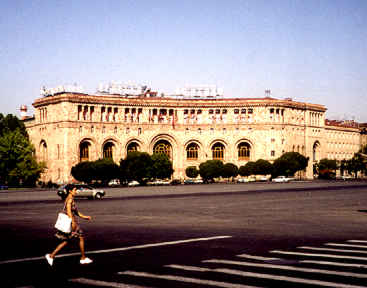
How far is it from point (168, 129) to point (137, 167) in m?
26.4

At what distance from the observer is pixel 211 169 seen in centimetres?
11831

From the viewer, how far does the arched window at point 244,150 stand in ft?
436

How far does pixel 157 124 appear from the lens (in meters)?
129

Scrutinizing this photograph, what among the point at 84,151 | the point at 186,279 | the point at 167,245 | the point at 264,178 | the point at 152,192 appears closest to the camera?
the point at 186,279

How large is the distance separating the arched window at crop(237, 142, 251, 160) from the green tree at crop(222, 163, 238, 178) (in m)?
11.3

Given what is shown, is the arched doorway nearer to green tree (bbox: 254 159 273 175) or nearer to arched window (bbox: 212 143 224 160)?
arched window (bbox: 212 143 224 160)

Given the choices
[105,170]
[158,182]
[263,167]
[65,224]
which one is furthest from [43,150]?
[65,224]

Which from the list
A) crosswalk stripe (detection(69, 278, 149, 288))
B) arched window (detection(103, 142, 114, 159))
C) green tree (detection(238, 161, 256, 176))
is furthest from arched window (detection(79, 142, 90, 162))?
crosswalk stripe (detection(69, 278, 149, 288))

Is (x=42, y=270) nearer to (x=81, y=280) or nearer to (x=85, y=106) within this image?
(x=81, y=280)

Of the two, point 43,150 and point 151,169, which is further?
point 43,150

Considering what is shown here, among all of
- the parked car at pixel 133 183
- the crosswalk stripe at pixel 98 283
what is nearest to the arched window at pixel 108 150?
the parked car at pixel 133 183

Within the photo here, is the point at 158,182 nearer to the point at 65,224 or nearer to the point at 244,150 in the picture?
the point at 244,150

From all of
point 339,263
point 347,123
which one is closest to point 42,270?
point 339,263

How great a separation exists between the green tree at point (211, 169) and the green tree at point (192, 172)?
351cm
